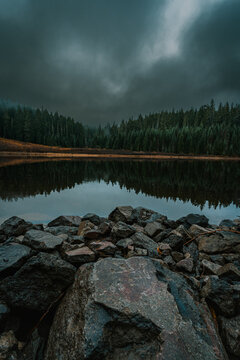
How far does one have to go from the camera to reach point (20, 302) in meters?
2.48

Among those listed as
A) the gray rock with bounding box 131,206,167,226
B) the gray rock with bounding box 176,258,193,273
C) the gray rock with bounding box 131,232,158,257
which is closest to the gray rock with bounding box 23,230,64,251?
the gray rock with bounding box 131,232,158,257

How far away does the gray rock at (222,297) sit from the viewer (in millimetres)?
2643

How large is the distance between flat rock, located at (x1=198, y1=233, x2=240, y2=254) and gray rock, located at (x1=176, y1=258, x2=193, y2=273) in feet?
3.63

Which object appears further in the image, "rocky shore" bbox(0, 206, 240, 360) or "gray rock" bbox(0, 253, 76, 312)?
"gray rock" bbox(0, 253, 76, 312)

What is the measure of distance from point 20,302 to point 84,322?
1.05 meters

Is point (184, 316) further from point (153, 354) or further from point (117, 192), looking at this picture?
point (117, 192)

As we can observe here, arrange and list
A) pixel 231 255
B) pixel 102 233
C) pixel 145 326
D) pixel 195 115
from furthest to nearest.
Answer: pixel 195 115, pixel 102 233, pixel 231 255, pixel 145 326

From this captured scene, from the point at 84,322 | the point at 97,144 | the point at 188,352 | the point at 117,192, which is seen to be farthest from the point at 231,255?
the point at 97,144

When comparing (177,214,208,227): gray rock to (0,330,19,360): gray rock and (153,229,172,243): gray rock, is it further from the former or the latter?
(0,330,19,360): gray rock

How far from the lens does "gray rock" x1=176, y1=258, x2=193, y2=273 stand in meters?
3.80

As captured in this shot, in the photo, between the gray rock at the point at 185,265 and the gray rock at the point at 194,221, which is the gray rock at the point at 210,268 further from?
the gray rock at the point at 194,221

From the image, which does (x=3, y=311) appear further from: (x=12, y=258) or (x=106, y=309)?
(x=106, y=309)

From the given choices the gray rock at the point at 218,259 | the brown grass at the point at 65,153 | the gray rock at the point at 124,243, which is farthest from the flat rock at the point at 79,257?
the brown grass at the point at 65,153

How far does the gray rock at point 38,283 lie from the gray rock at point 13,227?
2.79m
